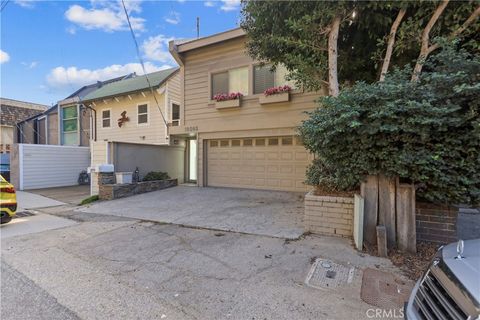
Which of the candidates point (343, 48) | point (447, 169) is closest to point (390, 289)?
point (447, 169)

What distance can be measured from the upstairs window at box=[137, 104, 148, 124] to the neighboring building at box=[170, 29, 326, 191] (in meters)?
2.75

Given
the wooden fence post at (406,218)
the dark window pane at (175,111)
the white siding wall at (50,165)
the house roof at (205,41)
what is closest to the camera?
the wooden fence post at (406,218)

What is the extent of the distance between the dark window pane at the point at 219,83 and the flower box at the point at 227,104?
0.64 meters

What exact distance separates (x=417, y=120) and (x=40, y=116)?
23.2 meters

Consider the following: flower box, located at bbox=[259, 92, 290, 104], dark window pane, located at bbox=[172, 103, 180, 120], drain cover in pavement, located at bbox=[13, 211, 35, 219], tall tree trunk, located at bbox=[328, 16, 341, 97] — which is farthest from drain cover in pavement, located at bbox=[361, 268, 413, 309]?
dark window pane, located at bbox=[172, 103, 180, 120]

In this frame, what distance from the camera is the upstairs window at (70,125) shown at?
53.0 ft

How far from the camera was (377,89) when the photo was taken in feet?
10.6

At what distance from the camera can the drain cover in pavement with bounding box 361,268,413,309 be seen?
2.28 meters

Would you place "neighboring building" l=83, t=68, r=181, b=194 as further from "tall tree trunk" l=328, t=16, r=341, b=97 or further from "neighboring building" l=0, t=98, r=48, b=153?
"neighboring building" l=0, t=98, r=48, b=153

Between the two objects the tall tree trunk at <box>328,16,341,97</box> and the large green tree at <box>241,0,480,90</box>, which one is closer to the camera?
the large green tree at <box>241,0,480,90</box>

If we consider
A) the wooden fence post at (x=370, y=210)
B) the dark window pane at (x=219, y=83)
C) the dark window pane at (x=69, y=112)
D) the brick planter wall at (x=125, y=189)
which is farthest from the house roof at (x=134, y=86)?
the wooden fence post at (x=370, y=210)

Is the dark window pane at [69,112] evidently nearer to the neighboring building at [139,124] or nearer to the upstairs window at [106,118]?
the neighboring building at [139,124]

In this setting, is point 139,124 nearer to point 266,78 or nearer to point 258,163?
point 258,163

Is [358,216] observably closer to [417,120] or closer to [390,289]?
[390,289]
